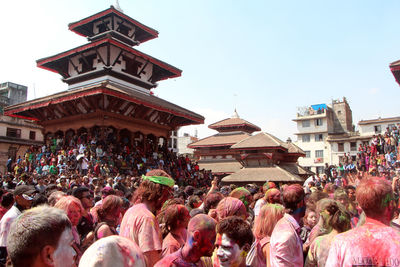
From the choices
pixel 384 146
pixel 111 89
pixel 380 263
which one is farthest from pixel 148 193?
pixel 384 146

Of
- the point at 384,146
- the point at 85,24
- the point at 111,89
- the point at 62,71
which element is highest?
the point at 85,24

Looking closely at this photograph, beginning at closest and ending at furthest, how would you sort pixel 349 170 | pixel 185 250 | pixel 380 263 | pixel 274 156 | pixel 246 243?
1. pixel 380 263
2. pixel 185 250
3. pixel 246 243
4. pixel 349 170
5. pixel 274 156

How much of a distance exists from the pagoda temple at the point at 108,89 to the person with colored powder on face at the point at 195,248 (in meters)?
16.3

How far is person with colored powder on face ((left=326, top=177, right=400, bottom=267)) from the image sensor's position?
7.23ft

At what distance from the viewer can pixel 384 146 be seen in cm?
2352

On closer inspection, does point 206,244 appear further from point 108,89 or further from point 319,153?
point 319,153

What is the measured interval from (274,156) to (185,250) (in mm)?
26937

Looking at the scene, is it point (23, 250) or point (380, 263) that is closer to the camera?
point (23, 250)

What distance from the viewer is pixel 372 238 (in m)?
2.27

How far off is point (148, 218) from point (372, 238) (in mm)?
1871

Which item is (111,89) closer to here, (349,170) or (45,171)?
(45,171)

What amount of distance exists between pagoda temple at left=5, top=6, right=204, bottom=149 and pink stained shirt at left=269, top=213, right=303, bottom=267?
16.0m

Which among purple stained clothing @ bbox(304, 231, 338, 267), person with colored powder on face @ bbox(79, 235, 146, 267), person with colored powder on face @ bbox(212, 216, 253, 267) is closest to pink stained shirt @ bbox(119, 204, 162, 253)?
person with colored powder on face @ bbox(212, 216, 253, 267)

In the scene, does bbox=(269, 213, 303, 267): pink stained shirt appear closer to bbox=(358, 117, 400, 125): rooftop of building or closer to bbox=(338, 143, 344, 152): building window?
bbox=(338, 143, 344, 152): building window
